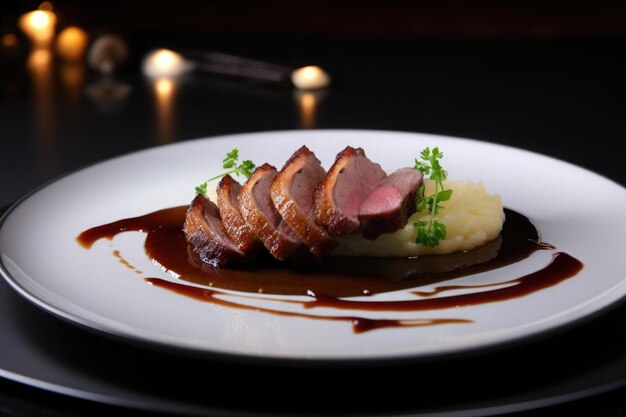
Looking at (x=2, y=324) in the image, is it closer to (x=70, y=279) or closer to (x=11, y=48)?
(x=70, y=279)

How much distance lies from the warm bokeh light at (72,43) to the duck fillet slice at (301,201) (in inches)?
168

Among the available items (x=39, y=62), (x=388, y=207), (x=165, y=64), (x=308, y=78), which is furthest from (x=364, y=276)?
(x=39, y=62)

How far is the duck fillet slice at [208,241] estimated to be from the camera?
11.0ft

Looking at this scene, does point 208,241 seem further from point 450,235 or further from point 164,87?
point 164,87

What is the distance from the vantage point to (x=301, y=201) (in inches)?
133

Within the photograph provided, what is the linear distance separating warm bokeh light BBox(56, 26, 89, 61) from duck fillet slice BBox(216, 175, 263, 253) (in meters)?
4.13

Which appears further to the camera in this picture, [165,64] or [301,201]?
[165,64]

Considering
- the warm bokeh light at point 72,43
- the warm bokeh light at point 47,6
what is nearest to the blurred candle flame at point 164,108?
the warm bokeh light at point 72,43

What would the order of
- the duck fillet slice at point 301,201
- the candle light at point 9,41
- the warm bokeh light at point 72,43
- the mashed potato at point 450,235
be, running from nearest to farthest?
the duck fillet slice at point 301,201 < the mashed potato at point 450,235 < the candle light at point 9,41 < the warm bokeh light at point 72,43

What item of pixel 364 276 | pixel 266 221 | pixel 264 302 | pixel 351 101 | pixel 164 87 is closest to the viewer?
pixel 264 302

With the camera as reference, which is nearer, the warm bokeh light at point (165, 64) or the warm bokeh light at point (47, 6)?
the warm bokeh light at point (165, 64)

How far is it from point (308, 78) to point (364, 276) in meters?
3.41

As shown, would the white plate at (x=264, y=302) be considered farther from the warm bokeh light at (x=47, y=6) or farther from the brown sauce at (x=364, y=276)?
the warm bokeh light at (x=47, y=6)

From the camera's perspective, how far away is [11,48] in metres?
7.10
